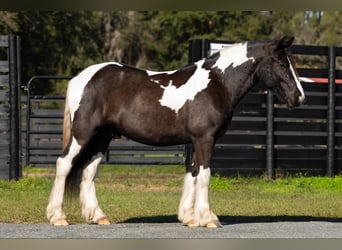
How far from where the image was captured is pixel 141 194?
13.6 meters

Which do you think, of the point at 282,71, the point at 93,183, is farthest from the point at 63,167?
the point at 282,71

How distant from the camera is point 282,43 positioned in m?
9.16

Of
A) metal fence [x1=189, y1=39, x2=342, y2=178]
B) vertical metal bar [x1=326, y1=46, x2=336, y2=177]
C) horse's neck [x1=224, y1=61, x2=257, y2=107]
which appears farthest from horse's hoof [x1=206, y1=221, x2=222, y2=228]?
vertical metal bar [x1=326, y1=46, x2=336, y2=177]

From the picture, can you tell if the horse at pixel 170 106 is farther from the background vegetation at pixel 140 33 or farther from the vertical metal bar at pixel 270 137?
the background vegetation at pixel 140 33

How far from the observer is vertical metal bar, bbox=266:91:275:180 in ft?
52.3

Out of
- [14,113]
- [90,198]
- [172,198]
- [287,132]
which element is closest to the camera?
[90,198]

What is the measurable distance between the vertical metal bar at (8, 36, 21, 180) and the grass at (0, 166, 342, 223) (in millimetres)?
312

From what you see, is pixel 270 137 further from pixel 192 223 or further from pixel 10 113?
pixel 192 223

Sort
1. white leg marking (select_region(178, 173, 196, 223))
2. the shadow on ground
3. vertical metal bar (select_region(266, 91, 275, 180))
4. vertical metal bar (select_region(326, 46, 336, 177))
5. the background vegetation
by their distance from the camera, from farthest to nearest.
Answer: the background vegetation < vertical metal bar (select_region(326, 46, 336, 177)) < vertical metal bar (select_region(266, 91, 275, 180)) < the shadow on ground < white leg marking (select_region(178, 173, 196, 223))

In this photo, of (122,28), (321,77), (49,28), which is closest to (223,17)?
(122,28)

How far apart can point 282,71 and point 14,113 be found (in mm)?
7056

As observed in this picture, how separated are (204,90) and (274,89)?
0.85m

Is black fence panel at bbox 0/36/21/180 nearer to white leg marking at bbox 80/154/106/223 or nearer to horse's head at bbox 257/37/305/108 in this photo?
white leg marking at bbox 80/154/106/223

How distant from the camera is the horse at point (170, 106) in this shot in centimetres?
898
